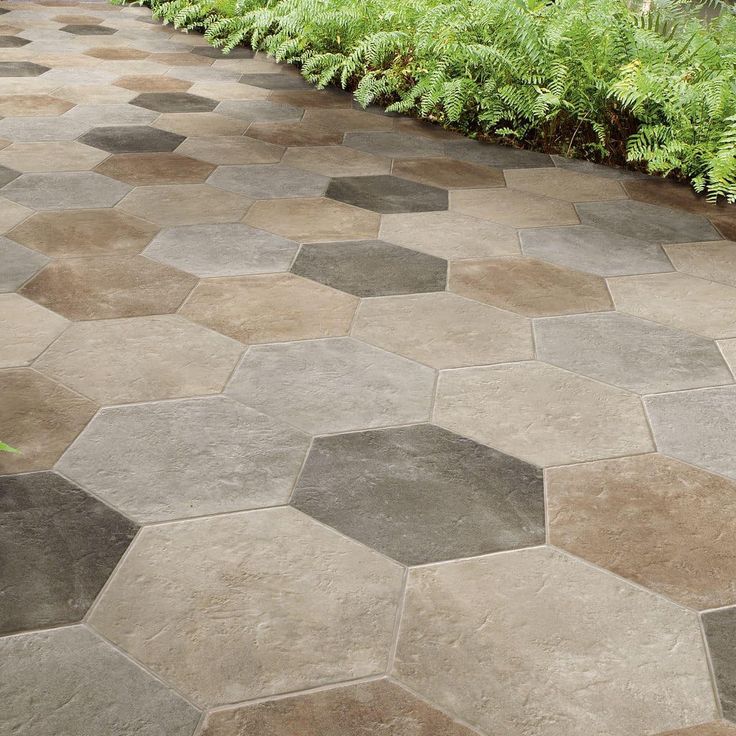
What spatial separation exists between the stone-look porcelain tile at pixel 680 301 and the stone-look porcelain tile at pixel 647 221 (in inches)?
13.3

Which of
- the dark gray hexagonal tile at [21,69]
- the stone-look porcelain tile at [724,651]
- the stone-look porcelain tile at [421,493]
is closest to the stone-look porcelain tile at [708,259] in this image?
the stone-look porcelain tile at [421,493]

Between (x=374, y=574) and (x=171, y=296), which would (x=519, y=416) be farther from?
(x=171, y=296)

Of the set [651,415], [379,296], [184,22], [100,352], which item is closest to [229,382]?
[100,352]

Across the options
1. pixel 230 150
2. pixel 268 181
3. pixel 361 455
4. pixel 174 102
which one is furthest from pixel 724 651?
pixel 174 102

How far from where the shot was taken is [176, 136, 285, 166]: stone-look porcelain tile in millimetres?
3371

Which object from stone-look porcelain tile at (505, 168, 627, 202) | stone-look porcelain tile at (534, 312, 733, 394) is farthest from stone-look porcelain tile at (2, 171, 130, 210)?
stone-look porcelain tile at (534, 312, 733, 394)

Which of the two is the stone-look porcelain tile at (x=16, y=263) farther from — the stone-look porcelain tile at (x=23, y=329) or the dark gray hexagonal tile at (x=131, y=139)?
the dark gray hexagonal tile at (x=131, y=139)

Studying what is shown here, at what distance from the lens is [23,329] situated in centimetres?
209

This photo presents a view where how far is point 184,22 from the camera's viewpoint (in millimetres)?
5547

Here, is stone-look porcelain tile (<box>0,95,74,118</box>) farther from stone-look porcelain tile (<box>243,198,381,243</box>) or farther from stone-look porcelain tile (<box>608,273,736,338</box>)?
stone-look porcelain tile (<box>608,273,736,338</box>)

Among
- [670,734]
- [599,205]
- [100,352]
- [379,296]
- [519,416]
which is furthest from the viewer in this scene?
[599,205]

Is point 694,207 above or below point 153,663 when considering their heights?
above

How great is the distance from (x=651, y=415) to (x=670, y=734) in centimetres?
85

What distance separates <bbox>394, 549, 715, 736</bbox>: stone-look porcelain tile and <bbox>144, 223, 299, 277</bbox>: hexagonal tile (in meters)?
1.34
